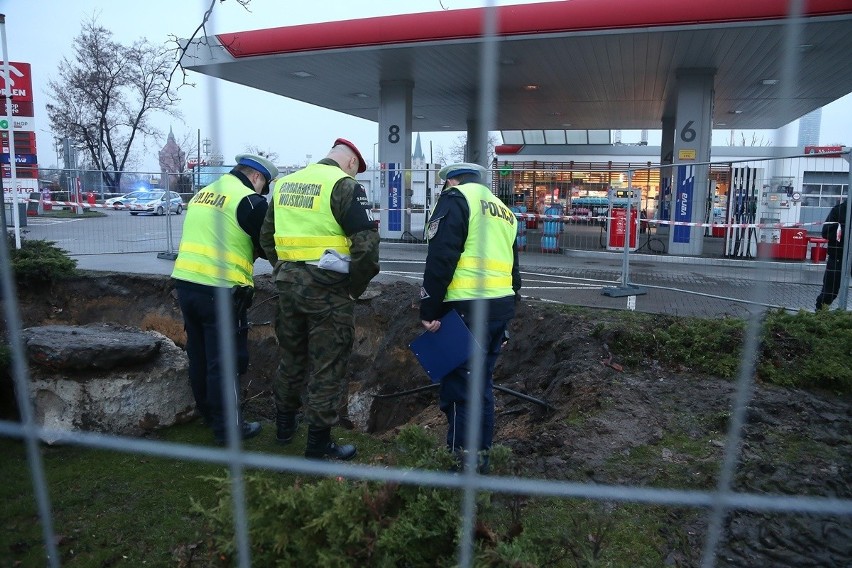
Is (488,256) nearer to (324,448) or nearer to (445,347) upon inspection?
(445,347)

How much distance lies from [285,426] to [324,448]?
43 centimetres

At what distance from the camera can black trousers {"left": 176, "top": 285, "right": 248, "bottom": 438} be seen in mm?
4047

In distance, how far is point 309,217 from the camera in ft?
12.1

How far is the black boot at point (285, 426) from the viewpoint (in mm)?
4125

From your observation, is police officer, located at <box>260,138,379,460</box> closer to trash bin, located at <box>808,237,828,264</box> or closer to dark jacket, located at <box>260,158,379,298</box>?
dark jacket, located at <box>260,158,379,298</box>

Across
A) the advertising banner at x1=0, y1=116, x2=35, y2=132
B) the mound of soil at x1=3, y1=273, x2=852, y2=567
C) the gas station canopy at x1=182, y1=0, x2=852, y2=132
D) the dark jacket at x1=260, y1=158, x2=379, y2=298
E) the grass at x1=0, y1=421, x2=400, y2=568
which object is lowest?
the grass at x1=0, y1=421, x2=400, y2=568

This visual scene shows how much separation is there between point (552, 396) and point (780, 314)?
2.23 m

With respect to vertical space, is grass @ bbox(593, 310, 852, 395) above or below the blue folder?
below

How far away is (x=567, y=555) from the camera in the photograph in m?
2.25

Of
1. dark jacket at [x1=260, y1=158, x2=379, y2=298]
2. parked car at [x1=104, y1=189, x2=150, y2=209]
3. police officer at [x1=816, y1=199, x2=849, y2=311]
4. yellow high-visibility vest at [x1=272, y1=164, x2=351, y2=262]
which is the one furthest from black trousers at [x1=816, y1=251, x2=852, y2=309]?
parked car at [x1=104, y1=189, x2=150, y2=209]

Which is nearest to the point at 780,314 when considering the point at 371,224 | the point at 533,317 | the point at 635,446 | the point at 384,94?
the point at 533,317

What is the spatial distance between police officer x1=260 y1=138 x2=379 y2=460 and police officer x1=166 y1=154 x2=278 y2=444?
0.89 feet

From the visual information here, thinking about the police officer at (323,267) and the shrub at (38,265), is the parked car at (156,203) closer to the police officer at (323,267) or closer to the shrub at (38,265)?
the shrub at (38,265)

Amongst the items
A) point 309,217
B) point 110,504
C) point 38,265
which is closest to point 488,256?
point 309,217
